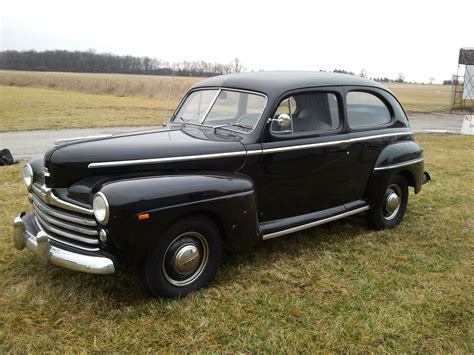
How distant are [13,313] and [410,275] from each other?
3366 mm

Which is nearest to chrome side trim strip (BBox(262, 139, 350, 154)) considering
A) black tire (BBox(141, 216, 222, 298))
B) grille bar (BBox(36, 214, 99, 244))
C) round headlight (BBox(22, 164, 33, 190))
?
black tire (BBox(141, 216, 222, 298))

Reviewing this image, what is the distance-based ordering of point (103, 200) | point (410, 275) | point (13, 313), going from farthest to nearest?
point (410, 275), point (13, 313), point (103, 200)

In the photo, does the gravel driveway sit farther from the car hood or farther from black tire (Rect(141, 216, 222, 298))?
black tire (Rect(141, 216, 222, 298))

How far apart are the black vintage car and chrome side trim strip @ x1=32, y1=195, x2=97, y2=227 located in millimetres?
16

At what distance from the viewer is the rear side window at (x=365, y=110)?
4871 millimetres

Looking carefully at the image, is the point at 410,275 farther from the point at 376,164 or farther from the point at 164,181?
the point at 164,181

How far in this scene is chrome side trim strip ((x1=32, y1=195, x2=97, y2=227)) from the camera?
3.20 metres

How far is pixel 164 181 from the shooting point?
3303 millimetres

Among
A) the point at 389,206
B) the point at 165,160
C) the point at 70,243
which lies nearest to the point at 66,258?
the point at 70,243

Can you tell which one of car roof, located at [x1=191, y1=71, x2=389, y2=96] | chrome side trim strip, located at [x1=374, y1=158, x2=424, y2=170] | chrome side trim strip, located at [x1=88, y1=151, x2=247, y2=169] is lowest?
chrome side trim strip, located at [x1=374, y1=158, x2=424, y2=170]

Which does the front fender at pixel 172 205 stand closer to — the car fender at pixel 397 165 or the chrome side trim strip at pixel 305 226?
the chrome side trim strip at pixel 305 226

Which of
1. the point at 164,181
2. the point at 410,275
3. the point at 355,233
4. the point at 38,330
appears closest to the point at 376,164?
the point at 355,233

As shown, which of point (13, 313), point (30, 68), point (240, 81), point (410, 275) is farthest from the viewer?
point (30, 68)

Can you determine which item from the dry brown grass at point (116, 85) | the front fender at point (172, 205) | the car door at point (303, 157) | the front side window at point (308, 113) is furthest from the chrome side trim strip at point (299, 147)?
the dry brown grass at point (116, 85)
